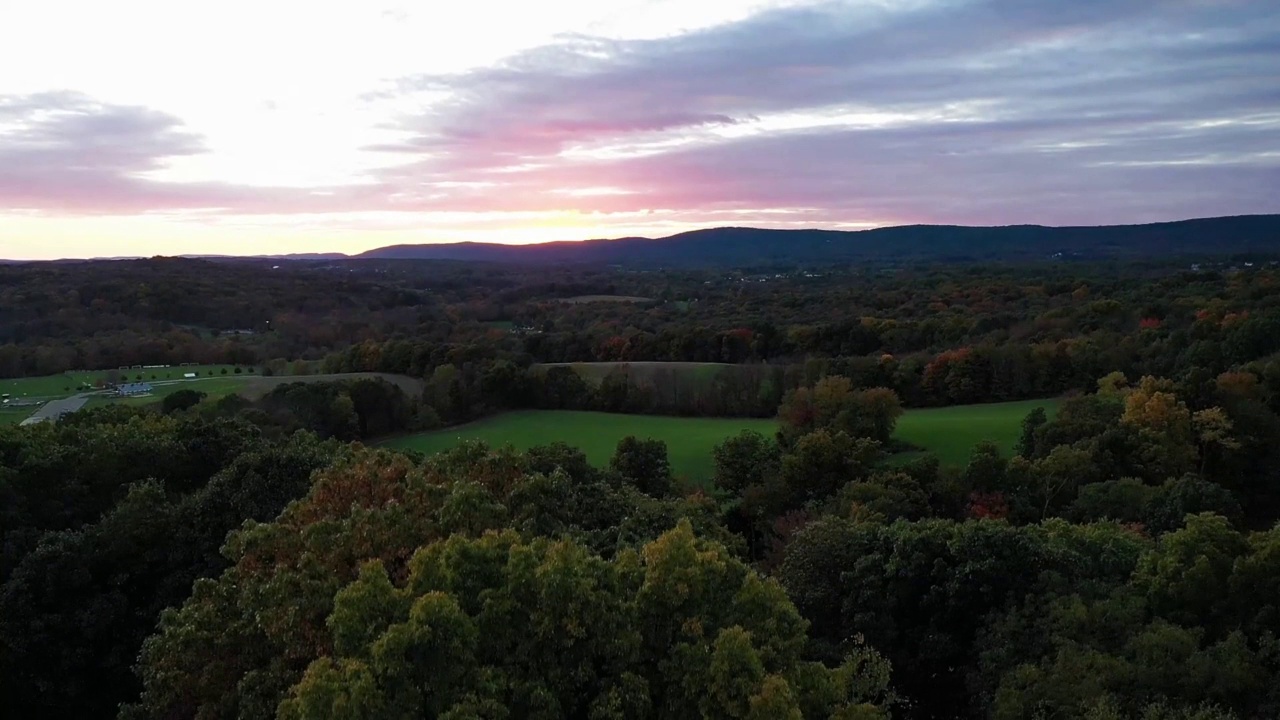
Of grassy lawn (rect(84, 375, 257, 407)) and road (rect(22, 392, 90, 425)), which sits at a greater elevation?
road (rect(22, 392, 90, 425))

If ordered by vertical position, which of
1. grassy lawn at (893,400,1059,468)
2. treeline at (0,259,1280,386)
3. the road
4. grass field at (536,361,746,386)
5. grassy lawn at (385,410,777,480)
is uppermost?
treeline at (0,259,1280,386)

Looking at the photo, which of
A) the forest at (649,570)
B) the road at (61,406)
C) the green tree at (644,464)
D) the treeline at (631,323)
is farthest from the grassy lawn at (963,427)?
the road at (61,406)

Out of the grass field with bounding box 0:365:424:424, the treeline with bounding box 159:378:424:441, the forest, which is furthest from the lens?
the grass field with bounding box 0:365:424:424

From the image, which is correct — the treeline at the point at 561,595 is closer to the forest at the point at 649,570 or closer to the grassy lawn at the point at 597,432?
the forest at the point at 649,570

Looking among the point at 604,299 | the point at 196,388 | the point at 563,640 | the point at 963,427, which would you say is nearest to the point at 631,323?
the point at 604,299

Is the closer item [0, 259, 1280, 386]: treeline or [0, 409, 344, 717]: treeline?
[0, 409, 344, 717]: treeline

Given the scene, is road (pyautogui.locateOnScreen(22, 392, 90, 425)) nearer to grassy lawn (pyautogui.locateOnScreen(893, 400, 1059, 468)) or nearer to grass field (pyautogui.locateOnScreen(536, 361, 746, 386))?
grass field (pyautogui.locateOnScreen(536, 361, 746, 386))

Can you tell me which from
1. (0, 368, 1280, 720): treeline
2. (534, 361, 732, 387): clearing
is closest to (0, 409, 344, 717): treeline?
(0, 368, 1280, 720): treeline

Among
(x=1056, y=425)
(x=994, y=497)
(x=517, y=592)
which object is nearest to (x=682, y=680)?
(x=517, y=592)
